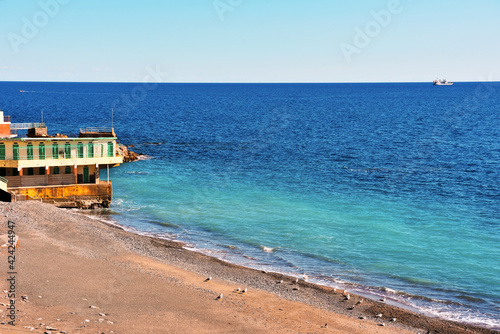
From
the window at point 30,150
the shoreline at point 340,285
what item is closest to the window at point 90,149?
the window at point 30,150

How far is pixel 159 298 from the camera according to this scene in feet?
92.0

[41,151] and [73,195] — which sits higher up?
[41,151]

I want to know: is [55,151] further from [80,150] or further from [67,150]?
[80,150]

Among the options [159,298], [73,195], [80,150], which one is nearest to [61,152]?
[80,150]

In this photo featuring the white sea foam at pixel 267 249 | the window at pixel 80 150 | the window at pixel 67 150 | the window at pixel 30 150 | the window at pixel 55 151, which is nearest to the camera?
the white sea foam at pixel 267 249

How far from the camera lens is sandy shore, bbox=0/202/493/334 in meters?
24.8

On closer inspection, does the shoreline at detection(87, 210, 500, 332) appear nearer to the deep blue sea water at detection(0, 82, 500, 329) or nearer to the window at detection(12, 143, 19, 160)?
the deep blue sea water at detection(0, 82, 500, 329)

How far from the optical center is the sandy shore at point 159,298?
24.8m

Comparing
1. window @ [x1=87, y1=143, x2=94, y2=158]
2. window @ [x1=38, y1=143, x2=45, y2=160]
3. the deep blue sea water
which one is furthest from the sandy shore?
window @ [x1=87, y1=143, x2=94, y2=158]

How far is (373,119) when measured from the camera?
14550 centimetres

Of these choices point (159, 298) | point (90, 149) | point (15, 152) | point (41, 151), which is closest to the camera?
point (159, 298)

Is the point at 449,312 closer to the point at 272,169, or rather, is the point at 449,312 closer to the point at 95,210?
the point at 95,210

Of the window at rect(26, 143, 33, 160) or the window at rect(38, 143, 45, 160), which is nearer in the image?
the window at rect(26, 143, 33, 160)

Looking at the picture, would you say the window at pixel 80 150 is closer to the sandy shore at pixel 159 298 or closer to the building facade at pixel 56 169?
the building facade at pixel 56 169
